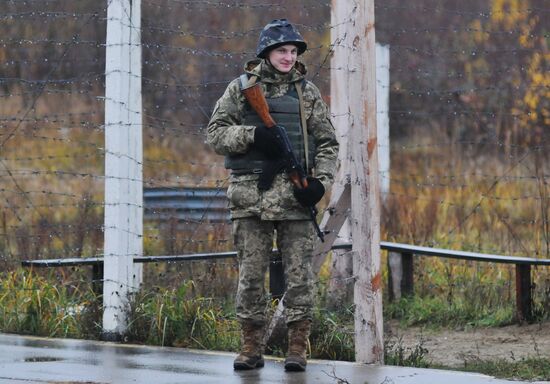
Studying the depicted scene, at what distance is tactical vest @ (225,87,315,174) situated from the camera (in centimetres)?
883

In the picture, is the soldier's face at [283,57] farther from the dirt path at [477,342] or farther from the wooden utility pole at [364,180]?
the dirt path at [477,342]

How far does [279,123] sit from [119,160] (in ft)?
6.49

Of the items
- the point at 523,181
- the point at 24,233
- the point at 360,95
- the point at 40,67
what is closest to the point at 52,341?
the point at 360,95

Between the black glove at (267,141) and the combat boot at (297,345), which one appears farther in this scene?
the combat boot at (297,345)

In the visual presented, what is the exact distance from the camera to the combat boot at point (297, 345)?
8.81 meters

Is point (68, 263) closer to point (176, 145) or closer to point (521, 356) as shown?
point (521, 356)

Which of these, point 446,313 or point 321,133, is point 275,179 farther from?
point 446,313

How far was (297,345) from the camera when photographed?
29.2ft

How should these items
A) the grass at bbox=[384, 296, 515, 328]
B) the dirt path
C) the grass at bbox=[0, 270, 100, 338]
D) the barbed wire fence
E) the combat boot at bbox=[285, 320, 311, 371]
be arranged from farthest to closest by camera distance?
the barbed wire fence
the grass at bbox=[384, 296, 515, 328]
the grass at bbox=[0, 270, 100, 338]
the dirt path
the combat boot at bbox=[285, 320, 311, 371]

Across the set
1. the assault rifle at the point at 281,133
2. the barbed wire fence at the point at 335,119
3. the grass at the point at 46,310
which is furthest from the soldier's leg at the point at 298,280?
the barbed wire fence at the point at 335,119

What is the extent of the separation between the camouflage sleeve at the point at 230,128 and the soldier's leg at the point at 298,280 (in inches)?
21.6

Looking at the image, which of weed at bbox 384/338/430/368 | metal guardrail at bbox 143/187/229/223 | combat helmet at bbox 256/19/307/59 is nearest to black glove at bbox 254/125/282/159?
combat helmet at bbox 256/19/307/59

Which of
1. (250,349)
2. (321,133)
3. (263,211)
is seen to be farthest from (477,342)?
(263,211)

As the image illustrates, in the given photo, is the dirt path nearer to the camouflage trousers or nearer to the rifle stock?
the camouflage trousers
